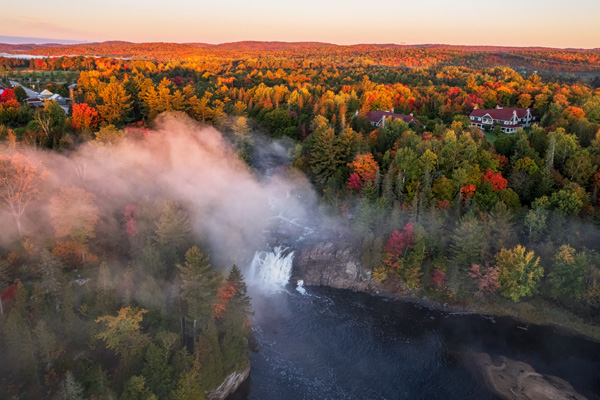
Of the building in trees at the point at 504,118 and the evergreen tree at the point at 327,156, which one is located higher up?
the building in trees at the point at 504,118

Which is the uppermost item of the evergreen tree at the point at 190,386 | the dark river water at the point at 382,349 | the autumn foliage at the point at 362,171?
the autumn foliage at the point at 362,171

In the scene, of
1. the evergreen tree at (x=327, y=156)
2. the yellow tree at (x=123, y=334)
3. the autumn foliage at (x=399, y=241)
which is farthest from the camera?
the evergreen tree at (x=327, y=156)

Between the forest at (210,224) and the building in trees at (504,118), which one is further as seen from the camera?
the building in trees at (504,118)

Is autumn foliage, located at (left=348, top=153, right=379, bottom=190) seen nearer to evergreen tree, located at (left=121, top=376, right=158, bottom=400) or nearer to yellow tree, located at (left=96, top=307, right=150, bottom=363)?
yellow tree, located at (left=96, top=307, right=150, bottom=363)

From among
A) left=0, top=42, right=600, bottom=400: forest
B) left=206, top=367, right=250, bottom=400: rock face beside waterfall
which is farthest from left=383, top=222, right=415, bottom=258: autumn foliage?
left=206, top=367, right=250, bottom=400: rock face beside waterfall

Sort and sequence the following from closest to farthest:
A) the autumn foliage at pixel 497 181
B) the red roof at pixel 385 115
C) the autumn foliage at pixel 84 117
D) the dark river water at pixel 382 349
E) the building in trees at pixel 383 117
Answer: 1. the dark river water at pixel 382 349
2. the autumn foliage at pixel 497 181
3. the autumn foliage at pixel 84 117
4. the building in trees at pixel 383 117
5. the red roof at pixel 385 115

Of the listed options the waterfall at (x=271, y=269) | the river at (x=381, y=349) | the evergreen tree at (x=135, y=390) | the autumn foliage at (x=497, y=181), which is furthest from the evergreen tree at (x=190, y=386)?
the autumn foliage at (x=497, y=181)

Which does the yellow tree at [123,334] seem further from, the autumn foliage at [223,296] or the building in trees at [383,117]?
the building in trees at [383,117]
